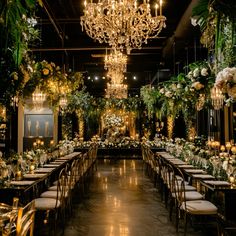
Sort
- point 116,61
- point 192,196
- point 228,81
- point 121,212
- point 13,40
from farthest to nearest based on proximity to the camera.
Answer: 1. point 116,61
2. point 121,212
3. point 192,196
4. point 228,81
5. point 13,40

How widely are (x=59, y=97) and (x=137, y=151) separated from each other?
6.89m

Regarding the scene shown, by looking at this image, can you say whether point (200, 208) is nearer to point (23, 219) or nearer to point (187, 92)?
point (23, 219)

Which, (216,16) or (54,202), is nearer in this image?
(216,16)

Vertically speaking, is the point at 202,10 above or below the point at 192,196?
above

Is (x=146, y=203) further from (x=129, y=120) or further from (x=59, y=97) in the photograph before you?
(x=129, y=120)

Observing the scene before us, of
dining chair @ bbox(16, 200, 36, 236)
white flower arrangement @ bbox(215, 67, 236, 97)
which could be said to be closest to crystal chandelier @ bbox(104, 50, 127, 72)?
white flower arrangement @ bbox(215, 67, 236, 97)

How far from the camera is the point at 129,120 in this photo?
A: 23.5 m

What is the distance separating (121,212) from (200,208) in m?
1.98

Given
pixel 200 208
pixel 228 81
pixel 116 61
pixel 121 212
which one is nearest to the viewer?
pixel 228 81

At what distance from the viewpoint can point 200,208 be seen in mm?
4430

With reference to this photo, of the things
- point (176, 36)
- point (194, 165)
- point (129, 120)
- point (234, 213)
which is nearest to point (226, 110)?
point (176, 36)

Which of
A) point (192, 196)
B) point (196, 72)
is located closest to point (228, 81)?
point (192, 196)

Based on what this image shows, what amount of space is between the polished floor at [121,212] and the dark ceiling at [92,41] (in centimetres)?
383

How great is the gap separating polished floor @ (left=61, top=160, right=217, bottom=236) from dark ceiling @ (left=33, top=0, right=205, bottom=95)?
3.83 m
